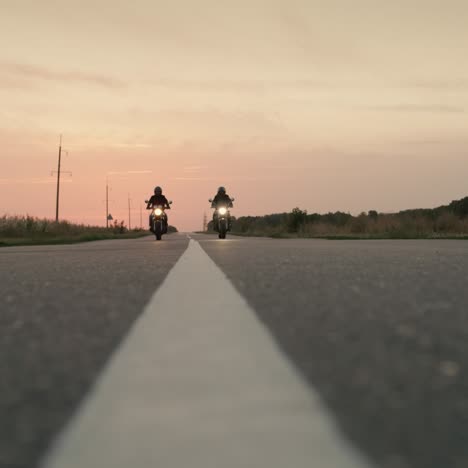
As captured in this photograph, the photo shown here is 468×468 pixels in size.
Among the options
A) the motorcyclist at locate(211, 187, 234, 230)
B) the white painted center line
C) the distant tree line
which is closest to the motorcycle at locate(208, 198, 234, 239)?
the motorcyclist at locate(211, 187, 234, 230)

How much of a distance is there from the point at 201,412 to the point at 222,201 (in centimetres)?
2713

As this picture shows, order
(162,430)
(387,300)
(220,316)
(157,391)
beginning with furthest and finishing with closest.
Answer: (387,300), (220,316), (157,391), (162,430)

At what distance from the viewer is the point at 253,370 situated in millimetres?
3557

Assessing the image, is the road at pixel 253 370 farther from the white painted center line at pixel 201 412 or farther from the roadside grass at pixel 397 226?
the roadside grass at pixel 397 226

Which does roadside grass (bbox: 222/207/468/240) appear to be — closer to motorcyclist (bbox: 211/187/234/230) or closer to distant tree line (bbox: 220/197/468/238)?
distant tree line (bbox: 220/197/468/238)

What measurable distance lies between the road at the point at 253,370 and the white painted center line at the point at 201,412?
10 mm

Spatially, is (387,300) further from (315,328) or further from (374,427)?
(374,427)

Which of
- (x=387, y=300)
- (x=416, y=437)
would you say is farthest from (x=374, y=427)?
(x=387, y=300)

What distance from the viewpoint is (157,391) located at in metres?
3.15

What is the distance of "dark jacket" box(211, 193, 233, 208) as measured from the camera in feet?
97.9

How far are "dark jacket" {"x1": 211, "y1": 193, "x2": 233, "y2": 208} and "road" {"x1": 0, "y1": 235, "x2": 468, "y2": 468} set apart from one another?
22357mm

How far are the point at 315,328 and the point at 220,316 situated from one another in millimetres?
911

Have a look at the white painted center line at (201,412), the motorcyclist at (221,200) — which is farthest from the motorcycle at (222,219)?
the white painted center line at (201,412)

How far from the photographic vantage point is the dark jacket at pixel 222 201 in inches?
1174
